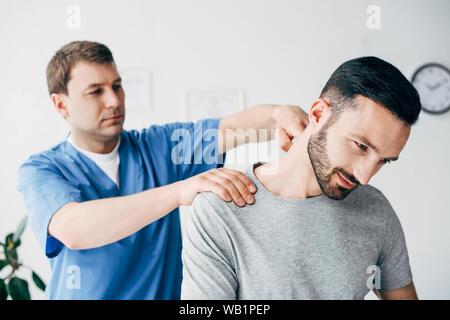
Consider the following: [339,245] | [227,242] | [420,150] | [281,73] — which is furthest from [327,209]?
[281,73]

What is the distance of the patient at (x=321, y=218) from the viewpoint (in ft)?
1.66

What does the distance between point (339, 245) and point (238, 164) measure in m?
0.38

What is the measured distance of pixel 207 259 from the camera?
54 cm

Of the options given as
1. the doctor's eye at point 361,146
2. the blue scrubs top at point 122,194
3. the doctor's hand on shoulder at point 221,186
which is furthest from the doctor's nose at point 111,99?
the doctor's eye at point 361,146

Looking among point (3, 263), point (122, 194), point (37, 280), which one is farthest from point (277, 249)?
point (3, 263)

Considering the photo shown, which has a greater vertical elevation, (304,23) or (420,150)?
(304,23)

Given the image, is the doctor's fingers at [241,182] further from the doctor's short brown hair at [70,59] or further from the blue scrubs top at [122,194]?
the doctor's short brown hair at [70,59]

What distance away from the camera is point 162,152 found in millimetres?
852

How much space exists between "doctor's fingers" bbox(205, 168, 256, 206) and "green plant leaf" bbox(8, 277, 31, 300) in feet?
2.52

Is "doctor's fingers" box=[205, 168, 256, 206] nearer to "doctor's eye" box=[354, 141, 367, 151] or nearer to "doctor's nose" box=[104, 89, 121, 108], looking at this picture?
"doctor's eye" box=[354, 141, 367, 151]

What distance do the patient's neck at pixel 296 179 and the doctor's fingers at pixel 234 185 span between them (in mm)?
38

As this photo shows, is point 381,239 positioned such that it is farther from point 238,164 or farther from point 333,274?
point 238,164

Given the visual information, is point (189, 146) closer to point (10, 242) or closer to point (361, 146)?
point (361, 146)

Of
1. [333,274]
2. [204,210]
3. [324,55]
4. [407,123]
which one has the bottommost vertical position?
[333,274]
